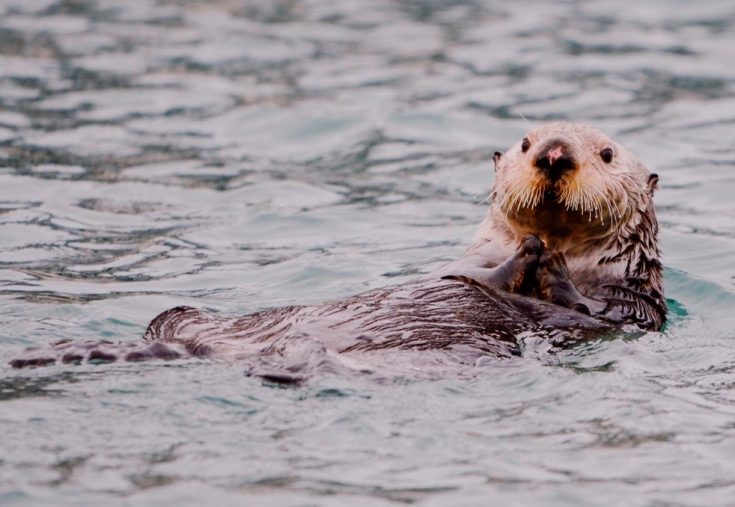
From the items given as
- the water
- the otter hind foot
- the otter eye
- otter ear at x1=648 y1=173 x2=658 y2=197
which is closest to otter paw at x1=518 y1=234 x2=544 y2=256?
the otter hind foot

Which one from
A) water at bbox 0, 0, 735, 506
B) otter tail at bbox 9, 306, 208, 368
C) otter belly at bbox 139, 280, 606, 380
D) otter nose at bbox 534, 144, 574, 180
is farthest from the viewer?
otter nose at bbox 534, 144, 574, 180

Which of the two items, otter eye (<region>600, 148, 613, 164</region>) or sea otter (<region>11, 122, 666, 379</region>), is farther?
otter eye (<region>600, 148, 613, 164</region>)

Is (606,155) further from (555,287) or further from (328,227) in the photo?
(328,227)

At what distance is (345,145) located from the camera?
38.1 ft

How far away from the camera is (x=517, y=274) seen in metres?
6.50

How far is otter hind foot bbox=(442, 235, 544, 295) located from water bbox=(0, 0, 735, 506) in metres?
0.51

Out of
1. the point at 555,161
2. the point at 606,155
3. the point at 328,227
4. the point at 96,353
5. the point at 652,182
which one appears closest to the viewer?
the point at 96,353

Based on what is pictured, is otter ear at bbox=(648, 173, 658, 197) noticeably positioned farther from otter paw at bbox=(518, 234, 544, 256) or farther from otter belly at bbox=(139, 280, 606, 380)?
otter belly at bbox=(139, 280, 606, 380)

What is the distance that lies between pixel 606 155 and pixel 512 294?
101 centimetres

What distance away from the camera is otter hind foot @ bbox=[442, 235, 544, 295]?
647cm

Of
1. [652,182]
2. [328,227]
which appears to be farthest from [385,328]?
[328,227]

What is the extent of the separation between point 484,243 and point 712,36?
8.75m

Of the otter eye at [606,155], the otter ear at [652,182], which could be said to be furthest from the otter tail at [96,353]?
the otter ear at [652,182]

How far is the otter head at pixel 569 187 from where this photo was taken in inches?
256
